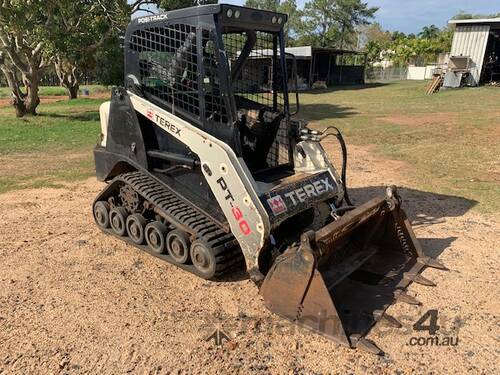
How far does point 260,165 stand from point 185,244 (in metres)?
1.29

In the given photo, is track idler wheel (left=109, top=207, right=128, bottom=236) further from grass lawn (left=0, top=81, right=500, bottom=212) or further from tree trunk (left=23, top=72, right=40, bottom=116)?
tree trunk (left=23, top=72, right=40, bottom=116)

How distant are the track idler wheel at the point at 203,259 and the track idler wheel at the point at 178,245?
0.12m

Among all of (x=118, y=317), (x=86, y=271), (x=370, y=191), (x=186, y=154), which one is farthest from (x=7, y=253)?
(x=370, y=191)

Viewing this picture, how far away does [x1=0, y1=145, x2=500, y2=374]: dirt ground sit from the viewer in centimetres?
328

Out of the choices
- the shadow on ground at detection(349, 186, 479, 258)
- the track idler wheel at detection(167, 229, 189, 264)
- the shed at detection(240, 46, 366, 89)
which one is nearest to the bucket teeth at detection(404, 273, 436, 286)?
the shadow on ground at detection(349, 186, 479, 258)

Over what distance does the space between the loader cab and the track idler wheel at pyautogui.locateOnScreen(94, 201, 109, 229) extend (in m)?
1.26

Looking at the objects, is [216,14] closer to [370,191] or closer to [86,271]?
[86,271]

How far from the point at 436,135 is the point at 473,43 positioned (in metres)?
20.2

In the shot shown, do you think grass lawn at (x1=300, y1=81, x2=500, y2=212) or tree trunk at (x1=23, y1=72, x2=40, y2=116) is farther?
tree trunk at (x1=23, y1=72, x2=40, y2=116)

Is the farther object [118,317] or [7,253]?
[7,253]

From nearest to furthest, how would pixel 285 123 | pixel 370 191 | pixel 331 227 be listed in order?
1. pixel 331 227
2. pixel 285 123
3. pixel 370 191

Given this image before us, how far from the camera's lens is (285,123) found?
507cm

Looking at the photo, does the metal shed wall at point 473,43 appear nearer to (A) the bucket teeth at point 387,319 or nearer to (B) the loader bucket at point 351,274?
(B) the loader bucket at point 351,274

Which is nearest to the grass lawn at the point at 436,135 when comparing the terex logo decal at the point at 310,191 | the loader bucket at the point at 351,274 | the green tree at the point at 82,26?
the loader bucket at the point at 351,274
